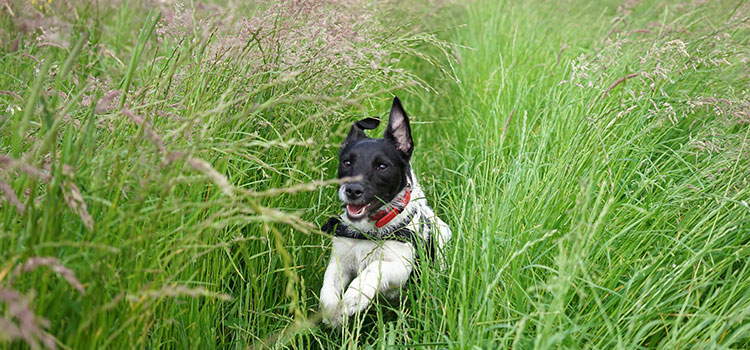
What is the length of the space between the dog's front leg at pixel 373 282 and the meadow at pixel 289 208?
7cm

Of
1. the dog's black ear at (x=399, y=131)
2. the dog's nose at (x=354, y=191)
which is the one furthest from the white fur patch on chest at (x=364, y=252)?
the dog's black ear at (x=399, y=131)

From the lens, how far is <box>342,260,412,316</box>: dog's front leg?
2.51 m

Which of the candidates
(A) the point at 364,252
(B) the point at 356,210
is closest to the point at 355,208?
(B) the point at 356,210

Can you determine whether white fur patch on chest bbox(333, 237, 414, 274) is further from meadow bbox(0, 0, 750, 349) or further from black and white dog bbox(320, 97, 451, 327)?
meadow bbox(0, 0, 750, 349)

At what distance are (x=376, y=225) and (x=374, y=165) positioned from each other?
1.08 ft

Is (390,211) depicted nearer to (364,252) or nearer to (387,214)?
(387,214)

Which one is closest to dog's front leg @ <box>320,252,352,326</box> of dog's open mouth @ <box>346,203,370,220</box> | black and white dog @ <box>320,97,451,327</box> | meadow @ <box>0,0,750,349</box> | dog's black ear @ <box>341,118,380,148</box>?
black and white dog @ <box>320,97,451,327</box>

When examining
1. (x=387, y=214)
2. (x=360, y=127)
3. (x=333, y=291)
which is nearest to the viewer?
(x=333, y=291)

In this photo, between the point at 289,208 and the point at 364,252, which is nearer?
the point at 289,208

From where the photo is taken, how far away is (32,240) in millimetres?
1383

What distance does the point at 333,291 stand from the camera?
2654 mm

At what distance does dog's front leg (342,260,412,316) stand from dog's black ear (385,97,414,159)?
0.74m

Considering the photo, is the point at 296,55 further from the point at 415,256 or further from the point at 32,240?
the point at 32,240

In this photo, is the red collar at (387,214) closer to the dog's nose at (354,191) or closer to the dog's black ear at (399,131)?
the dog's nose at (354,191)
